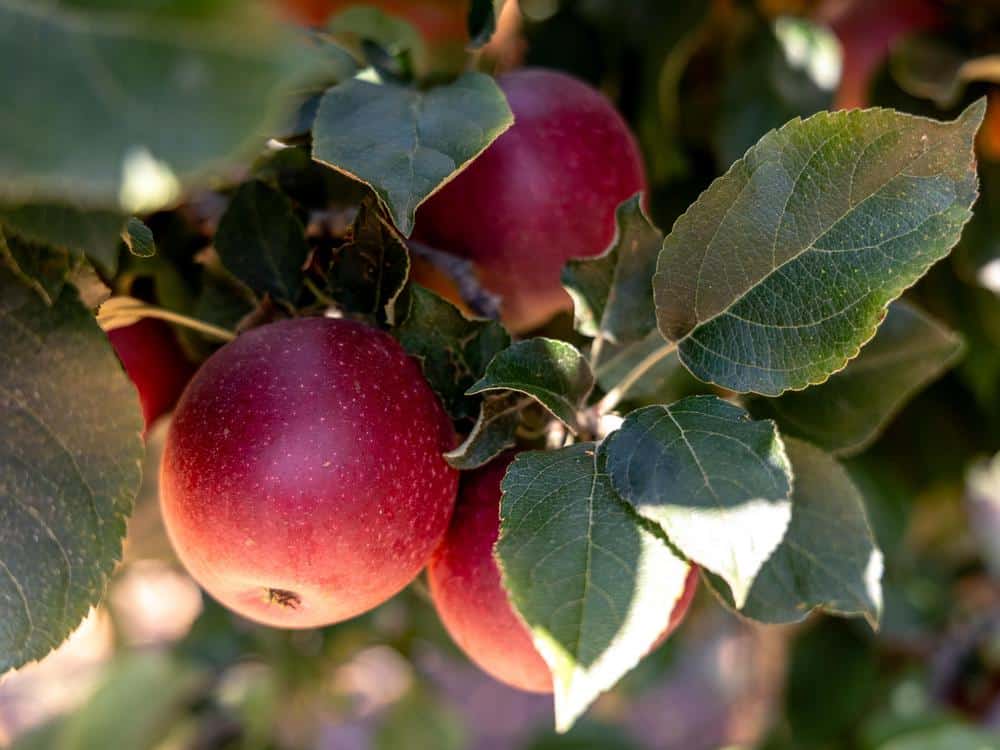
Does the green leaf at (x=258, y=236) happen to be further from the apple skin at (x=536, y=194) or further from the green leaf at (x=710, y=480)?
the green leaf at (x=710, y=480)

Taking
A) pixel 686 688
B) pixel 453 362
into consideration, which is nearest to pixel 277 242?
pixel 453 362

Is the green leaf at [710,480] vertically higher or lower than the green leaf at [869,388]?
higher

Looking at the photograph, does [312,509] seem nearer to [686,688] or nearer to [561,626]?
[561,626]

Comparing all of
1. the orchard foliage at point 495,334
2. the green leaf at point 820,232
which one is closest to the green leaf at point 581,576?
the orchard foliage at point 495,334

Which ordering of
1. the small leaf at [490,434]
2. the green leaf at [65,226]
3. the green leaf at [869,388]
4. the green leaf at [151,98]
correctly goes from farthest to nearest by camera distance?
1. the green leaf at [869,388]
2. the small leaf at [490,434]
3. the green leaf at [65,226]
4. the green leaf at [151,98]

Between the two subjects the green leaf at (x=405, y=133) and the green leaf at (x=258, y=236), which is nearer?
the green leaf at (x=405, y=133)

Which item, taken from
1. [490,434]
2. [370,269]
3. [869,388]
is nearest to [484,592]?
[490,434]

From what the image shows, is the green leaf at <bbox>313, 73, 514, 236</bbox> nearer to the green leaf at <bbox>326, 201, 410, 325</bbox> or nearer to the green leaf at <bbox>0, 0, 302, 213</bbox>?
the green leaf at <bbox>326, 201, 410, 325</bbox>

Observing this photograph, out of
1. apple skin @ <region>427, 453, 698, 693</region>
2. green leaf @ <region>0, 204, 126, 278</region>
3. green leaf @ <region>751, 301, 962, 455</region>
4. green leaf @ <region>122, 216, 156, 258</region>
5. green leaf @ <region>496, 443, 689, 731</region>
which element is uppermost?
green leaf @ <region>0, 204, 126, 278</region>

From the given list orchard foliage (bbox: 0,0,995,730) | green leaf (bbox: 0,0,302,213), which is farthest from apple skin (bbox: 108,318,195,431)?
green leaf (bbox: 0,0,302,213)
